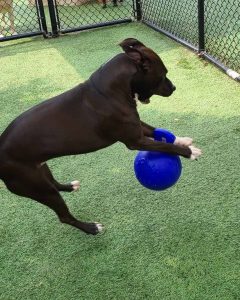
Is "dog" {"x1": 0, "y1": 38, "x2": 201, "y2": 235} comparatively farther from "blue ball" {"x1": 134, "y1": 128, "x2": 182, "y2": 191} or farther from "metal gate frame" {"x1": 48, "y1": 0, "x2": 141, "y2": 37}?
"metal gate frame" {"x1": 48, "y1": 0, "x2": 141, "y2": 37}

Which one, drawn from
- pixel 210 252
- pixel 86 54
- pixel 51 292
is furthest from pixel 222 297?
pixel 86 54

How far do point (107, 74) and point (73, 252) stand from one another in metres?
1.21

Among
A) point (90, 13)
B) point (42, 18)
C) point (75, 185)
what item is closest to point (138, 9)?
point (90, 13)

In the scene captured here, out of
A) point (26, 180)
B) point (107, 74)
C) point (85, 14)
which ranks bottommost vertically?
point (85, 14)

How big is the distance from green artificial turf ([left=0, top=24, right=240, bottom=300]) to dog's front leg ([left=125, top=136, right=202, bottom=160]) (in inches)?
20.5

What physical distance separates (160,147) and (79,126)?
531 millimetres

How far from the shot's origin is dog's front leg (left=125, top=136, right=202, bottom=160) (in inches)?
115

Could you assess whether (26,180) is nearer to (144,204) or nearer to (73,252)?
(73,252)

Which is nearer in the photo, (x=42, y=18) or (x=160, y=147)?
(x=160, y=147)

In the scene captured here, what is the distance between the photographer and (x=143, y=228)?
3260mm

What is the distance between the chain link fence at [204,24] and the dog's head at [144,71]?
2332 millimetres

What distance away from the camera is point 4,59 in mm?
6875

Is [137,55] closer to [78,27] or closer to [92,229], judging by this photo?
[92,229]

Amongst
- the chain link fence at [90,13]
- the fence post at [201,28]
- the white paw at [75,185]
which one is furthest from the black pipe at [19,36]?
the white paw at [75,185]
